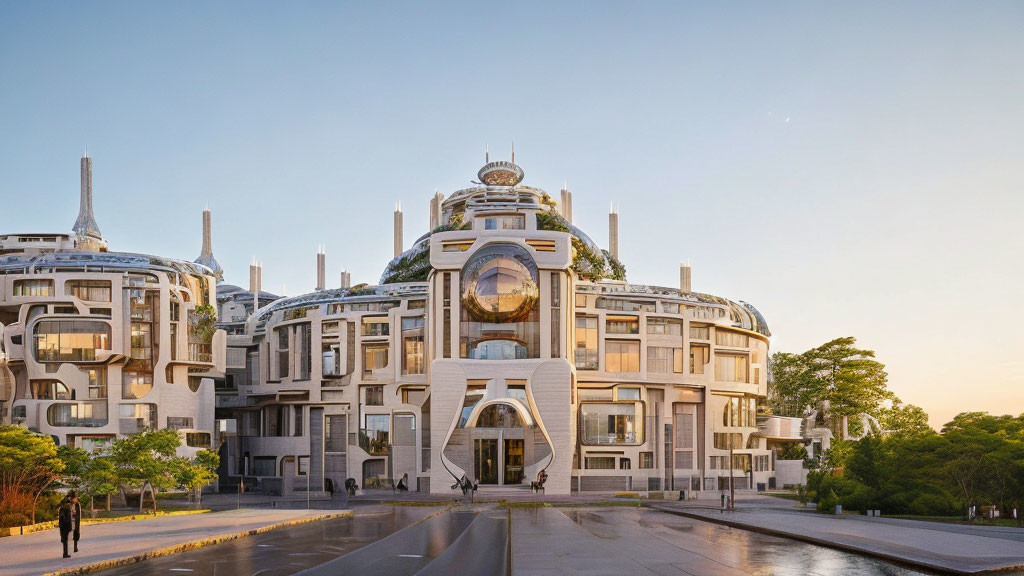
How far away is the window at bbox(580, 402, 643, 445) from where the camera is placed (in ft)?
276

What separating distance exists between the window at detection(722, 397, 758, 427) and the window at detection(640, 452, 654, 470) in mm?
9237

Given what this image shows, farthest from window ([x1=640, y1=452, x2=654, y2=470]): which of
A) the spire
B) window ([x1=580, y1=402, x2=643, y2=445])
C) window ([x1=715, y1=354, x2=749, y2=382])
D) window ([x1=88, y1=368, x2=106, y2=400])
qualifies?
the spire

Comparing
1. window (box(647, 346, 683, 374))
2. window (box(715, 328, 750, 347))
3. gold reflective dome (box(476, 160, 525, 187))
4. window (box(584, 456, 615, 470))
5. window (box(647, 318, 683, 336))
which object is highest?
gold reflective dome (box(476, 160, 525, 187))

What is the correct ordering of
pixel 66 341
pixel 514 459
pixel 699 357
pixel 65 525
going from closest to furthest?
pixel 65 525 < pixel 66 341 < pixel 514 459 < pixel 699 357

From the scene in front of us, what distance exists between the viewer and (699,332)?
9094 cm

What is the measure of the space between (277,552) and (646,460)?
5820 centimetres

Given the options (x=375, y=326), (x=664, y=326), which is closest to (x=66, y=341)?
(x=375, y=326)

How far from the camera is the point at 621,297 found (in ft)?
290

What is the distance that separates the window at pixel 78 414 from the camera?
2904 inches

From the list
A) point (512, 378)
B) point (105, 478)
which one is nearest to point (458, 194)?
point (512, 378)

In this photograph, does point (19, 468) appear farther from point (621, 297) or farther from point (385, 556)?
point (621, 297)

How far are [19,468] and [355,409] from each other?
131 feet

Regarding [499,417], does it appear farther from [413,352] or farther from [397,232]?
[397,232]

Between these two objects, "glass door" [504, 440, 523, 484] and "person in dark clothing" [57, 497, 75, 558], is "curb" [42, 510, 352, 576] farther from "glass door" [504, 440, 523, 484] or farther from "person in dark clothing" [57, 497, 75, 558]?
"glass door" [504, 440, 523, 484]
